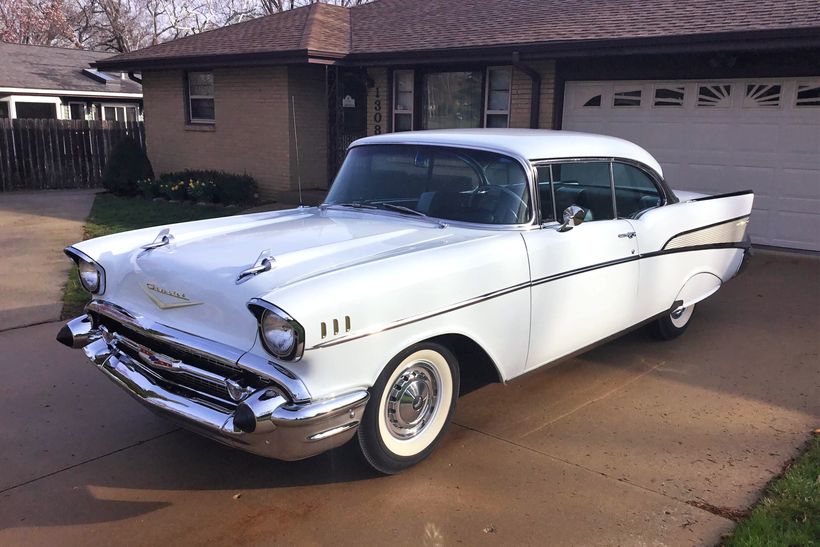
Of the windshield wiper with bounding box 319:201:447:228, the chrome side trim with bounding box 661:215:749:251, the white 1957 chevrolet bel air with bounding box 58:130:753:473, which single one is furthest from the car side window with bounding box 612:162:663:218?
the windshield wiper with bounding box 319:201:447:228

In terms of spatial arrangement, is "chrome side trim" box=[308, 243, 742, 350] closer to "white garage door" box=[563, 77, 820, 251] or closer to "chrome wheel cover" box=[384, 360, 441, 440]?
"chrome wheel cover" box=[384, 360, 441, 440]

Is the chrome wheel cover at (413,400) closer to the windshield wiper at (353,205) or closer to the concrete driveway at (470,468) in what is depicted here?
the concrete driveway at (470,468)

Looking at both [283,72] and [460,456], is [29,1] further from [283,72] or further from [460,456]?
[460,456]

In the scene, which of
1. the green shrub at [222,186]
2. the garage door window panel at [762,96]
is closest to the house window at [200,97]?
the green shrub at [222,186]

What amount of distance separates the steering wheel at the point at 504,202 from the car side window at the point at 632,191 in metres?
1.05

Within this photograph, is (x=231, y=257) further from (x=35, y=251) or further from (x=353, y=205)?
(x=35, y=251)

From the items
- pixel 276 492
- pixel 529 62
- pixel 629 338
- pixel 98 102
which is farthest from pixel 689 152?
pixel 98 102

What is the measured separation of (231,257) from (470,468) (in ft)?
5.45

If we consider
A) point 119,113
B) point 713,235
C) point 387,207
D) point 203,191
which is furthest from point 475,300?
point 119,113

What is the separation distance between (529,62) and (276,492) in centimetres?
909

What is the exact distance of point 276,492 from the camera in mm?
3449

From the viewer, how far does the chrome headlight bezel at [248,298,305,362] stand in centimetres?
288

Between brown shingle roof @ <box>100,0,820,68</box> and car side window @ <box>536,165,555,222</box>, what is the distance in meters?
5.53

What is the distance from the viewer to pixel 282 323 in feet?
9.61
